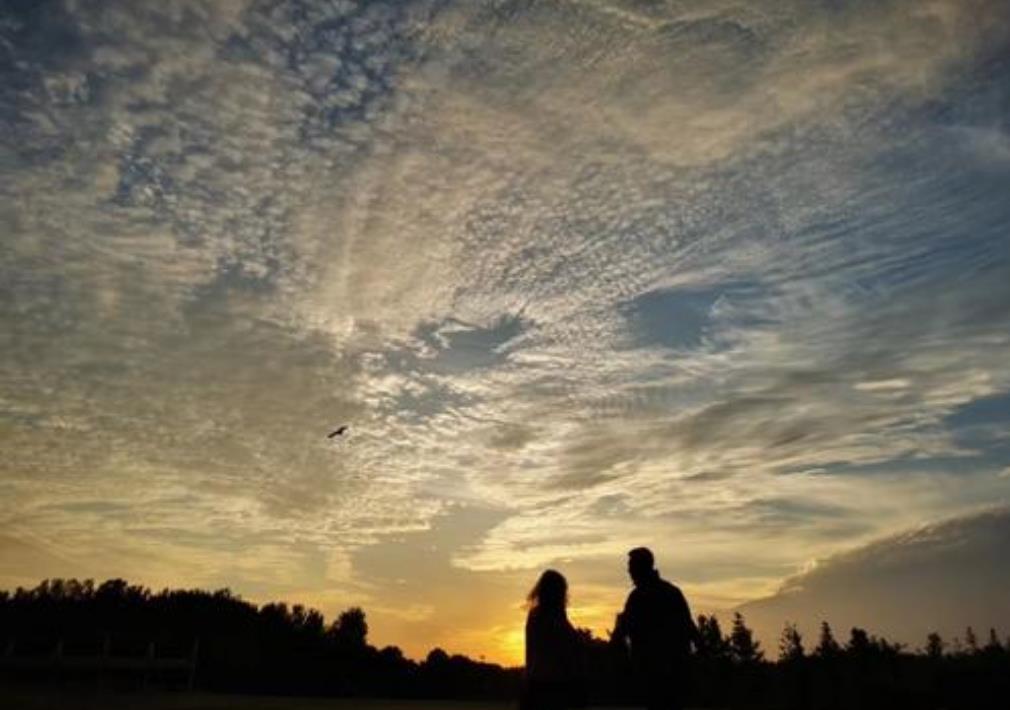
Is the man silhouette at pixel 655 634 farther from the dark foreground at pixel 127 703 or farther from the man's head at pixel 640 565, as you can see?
the dark foreground at pixel 127 703

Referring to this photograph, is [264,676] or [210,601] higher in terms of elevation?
[210,601]

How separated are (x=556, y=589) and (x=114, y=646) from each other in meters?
45.4

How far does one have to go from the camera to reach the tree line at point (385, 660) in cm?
2294

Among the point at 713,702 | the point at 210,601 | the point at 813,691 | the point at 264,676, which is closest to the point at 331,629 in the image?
the point at 210,601

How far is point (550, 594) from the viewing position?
316 inches

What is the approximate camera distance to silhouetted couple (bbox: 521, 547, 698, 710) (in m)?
7.73

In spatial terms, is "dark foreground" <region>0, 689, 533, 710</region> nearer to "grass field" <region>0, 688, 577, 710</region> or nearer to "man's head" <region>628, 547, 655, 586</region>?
"grass field" <region>0, 688, 577, 710</region>

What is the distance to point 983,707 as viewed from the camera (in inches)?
811

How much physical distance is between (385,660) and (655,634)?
46.7 metres

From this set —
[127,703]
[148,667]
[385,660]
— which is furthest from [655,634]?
[385,660]

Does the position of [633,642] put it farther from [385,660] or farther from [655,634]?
[385,660]

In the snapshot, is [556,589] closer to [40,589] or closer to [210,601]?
[210,601]

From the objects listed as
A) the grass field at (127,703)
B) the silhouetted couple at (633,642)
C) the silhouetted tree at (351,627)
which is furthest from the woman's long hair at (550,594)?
the silhouetted tree at (351,627)

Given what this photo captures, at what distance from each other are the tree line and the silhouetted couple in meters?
0.21
